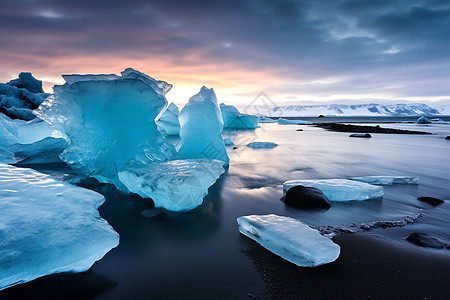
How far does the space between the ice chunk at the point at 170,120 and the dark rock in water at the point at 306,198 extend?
1026cm

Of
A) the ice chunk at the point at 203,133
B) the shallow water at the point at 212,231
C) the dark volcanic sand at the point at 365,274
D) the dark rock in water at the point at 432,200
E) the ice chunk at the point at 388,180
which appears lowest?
the shallow water at the point at 212,231

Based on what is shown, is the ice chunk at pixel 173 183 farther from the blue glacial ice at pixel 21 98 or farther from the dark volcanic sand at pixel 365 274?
the blue glacial ice at pixel 21 98

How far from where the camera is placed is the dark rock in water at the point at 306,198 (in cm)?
273

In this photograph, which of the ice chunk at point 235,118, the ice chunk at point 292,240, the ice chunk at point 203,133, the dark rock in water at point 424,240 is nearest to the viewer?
the ice chunk at point 292,240

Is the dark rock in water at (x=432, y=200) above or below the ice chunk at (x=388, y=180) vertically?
below

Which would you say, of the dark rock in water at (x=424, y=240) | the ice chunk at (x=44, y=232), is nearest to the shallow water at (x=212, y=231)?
the dark rock in water at (x=424, y=240)

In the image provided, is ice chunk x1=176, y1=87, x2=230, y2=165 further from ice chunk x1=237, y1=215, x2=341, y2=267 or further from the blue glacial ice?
the blue glacial ice

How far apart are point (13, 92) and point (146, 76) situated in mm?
16593

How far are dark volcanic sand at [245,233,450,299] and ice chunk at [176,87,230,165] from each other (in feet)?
11.2

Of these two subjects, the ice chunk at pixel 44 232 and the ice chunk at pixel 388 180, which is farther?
the ice chunk at pixel 388 180

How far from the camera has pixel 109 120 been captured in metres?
3.89

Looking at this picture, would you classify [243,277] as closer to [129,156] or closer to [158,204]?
[158,204]

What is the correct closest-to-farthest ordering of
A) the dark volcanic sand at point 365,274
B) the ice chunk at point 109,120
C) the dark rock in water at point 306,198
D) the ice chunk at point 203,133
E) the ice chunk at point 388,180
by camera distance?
1. the dark volcanic sand at point 365,274
2. the dark rock in water at point 306,198
3. the ice chunk at point 109,120
4. the ice chunk at point 388,180
5. the ice chunk at point 203,133

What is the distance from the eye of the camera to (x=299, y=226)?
6.34ft
